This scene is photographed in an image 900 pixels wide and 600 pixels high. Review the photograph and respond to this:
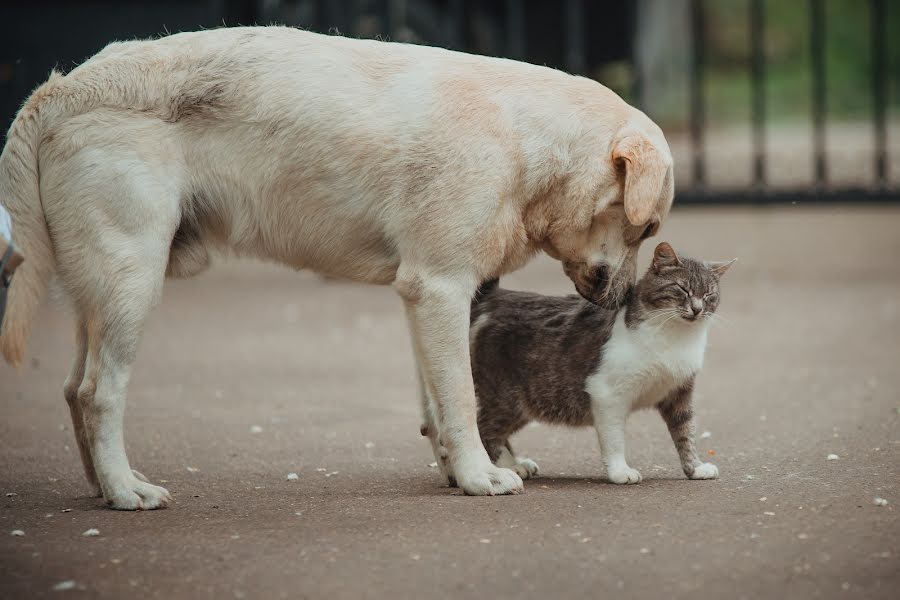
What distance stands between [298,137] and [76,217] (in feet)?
2.89

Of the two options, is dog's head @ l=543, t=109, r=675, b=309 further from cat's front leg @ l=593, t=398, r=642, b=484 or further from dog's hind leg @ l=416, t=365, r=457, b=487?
dog's hind leg @ l=416, t=365, r=457, b=487

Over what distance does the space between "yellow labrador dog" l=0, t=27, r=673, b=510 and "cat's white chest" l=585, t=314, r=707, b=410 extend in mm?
211

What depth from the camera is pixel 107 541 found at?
13.5 ft

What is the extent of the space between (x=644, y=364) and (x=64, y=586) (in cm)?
234

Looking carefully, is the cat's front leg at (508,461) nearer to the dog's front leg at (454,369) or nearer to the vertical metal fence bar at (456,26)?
the dog's front leg at (454,369)

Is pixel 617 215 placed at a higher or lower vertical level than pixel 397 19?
higher

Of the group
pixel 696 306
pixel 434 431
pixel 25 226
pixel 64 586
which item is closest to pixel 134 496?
pixel 64 586

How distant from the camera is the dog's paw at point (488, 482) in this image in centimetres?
472

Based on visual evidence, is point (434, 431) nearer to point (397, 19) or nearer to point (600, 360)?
point (600, 360)

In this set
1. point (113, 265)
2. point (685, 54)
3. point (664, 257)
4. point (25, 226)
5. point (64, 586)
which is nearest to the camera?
point (64, 586)

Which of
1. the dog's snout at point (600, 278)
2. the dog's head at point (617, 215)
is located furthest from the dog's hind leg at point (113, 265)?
the dog's snout at point (600, 278)

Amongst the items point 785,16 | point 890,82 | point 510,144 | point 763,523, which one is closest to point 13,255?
point 510,144

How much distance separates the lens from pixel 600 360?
4.97 m

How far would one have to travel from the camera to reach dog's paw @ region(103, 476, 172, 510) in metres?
4.59
